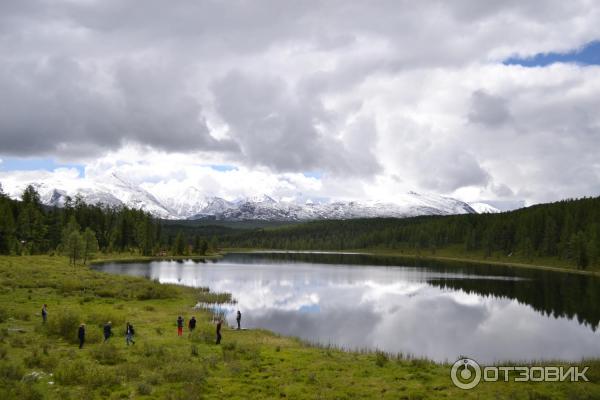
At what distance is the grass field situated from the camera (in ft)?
84.0

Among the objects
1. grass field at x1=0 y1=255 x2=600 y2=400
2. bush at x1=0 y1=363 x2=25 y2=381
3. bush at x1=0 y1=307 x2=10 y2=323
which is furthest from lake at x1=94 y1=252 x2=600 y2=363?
bush at x1=0 y1=363 x2=25 y2=381

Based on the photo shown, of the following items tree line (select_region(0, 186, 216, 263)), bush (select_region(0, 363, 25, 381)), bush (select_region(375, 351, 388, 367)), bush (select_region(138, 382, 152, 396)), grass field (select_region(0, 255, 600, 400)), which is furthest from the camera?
tree line (select_region(0, 186, 216, 263))

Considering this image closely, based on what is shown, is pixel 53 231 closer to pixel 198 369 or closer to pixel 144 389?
pixel 198 369

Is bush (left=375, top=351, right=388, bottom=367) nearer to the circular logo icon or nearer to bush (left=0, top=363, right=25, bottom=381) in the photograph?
the circular logo icon

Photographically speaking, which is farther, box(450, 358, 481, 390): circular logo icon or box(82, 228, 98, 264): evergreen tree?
box(82, 228, 98, 264): evergreen tree

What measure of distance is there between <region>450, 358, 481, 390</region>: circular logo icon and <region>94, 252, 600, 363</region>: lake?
7.86 meters

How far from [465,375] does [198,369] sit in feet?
61.1

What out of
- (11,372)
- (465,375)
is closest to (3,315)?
(11,372)

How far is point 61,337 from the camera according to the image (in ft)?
126

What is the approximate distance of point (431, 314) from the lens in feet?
232

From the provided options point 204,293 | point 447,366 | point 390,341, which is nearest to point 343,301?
point 204,293

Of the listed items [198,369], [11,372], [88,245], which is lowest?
[198,369]

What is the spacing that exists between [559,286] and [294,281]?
212ft

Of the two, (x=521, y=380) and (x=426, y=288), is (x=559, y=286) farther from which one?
(x=521, y=380)
